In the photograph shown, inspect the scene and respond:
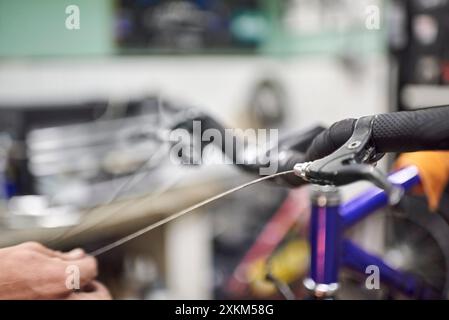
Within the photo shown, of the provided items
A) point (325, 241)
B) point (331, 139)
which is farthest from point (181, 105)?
point (331, 139)

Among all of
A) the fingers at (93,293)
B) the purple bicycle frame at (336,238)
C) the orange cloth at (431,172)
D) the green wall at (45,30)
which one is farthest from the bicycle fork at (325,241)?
the green wall at (45,30)

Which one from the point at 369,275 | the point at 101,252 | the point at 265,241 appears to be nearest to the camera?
the point at 101,252

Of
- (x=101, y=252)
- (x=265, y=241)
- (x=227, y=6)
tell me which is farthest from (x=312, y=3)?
(x=101, y=252)

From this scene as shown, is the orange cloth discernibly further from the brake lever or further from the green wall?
the green wall

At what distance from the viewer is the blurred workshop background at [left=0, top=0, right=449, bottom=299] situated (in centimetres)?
72

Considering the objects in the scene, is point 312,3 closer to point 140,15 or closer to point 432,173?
point 140,15

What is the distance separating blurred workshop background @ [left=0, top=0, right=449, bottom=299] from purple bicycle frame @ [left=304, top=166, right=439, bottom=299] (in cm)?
5

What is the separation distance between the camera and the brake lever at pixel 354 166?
342 mm

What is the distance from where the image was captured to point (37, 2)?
1.11m

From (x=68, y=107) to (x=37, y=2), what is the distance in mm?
264

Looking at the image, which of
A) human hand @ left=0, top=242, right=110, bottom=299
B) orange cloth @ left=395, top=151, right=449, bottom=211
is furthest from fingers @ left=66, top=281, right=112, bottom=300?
Result: orange cloth @ left=395, top=151, right=449, bottom=211

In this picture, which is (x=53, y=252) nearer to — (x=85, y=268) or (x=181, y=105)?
(x=85, y=268)

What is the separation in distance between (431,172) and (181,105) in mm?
490

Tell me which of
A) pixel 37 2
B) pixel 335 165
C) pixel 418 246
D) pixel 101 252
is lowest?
pixel 418 246
